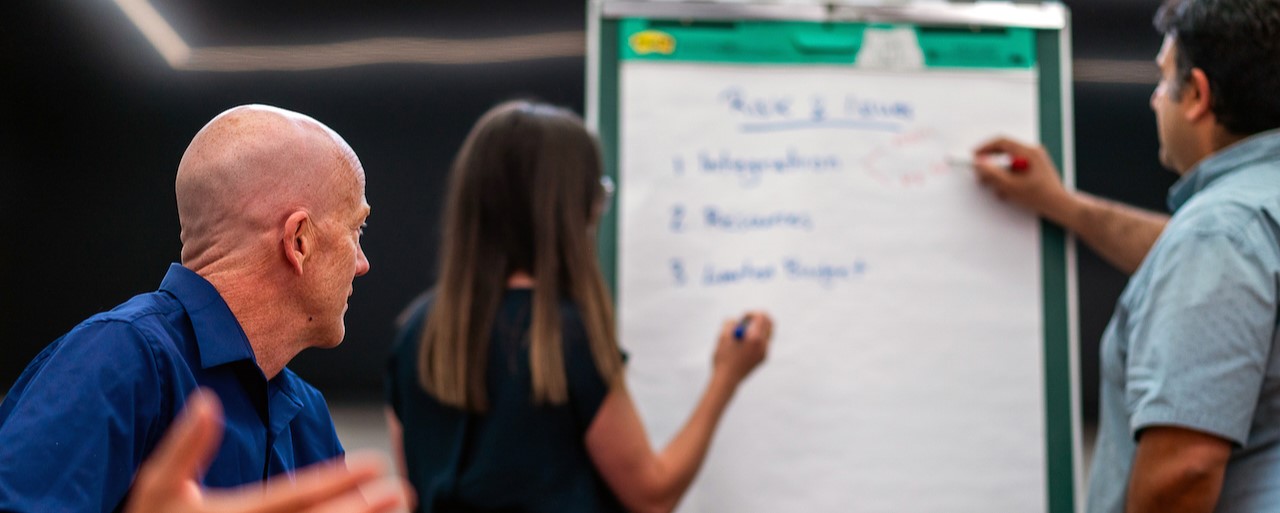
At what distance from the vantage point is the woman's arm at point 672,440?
4.76ft

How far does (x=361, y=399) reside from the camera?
83.5 inches

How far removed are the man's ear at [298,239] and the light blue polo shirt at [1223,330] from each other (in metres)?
0.90

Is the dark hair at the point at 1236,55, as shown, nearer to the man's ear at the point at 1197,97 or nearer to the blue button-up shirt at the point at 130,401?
the man's ear at the point at 1197,97

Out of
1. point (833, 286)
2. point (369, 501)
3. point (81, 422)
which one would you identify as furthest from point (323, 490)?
point (833, 286)

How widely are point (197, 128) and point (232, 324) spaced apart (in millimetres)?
1476

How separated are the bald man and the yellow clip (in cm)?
92

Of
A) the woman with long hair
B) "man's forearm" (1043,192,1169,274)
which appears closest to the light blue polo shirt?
"man's forearm" (1043,192,1169,274)

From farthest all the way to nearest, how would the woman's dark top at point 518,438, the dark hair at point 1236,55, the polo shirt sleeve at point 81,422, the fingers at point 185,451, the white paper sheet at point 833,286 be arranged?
the white paper sheet at point 833,286, the woman's dark top at point 518,438, the dark hair at point 1236,55, the polo shirt sleeve at point 81,422, the fingers at point 185,451

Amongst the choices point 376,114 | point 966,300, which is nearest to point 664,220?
point 966,300

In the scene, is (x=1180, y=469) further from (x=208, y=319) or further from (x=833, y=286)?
(x=208, y=319)

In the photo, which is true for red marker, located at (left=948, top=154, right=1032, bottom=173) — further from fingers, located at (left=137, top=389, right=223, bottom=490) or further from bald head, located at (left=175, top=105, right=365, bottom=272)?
fingers, located at (left=137, top=389, right=223, bottom=490)

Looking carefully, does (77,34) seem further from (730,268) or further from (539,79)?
(730,268)

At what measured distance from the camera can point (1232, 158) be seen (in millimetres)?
1312

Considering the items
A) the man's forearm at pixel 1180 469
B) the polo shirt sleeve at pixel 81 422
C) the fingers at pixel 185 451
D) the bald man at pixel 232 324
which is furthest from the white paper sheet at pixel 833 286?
the fingers at pixel 185 451
